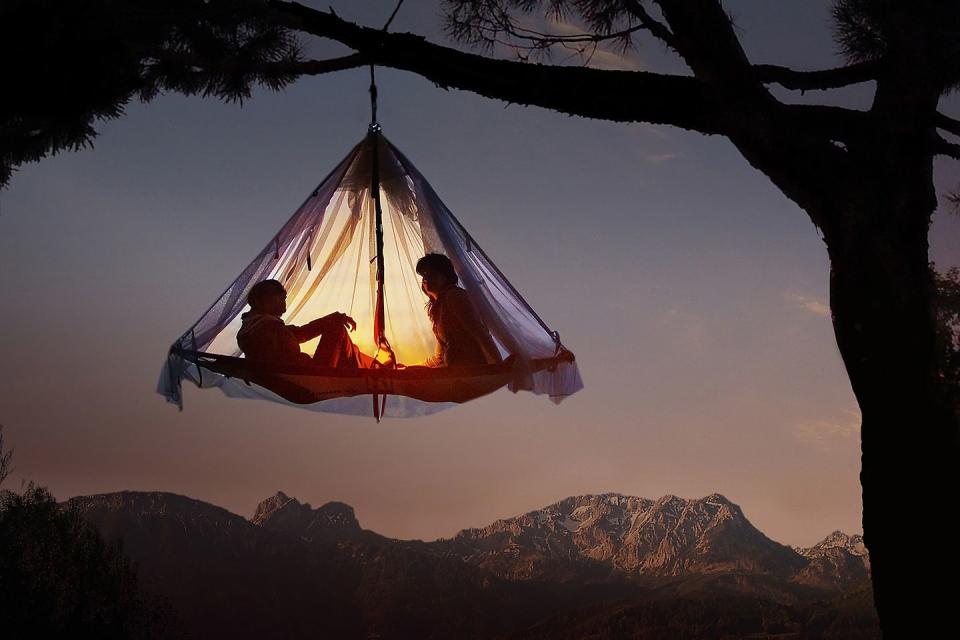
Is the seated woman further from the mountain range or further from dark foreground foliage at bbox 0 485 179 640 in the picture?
the mountain range

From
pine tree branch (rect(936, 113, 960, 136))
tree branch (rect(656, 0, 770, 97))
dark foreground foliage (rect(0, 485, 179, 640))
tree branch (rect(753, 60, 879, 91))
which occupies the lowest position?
dark foreground foliage (rect(0, 485, 179, 640))

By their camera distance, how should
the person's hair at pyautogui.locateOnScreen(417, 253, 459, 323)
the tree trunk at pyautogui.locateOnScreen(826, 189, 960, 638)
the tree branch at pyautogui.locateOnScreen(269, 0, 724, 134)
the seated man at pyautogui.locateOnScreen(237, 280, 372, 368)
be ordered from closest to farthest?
the tree trunk at pyautogui.locateOnScreen(826, 189, 960, 638) → the tree branch at pyautogui.locateOnScreen(269, 0, 724, 134) → the seated man at pyautogui.locateOnScreen(237, 280, 372, 368) → the person's hair at pyautogui.locateOnScreen(417, 253, 459, 323)

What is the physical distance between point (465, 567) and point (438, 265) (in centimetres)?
3235

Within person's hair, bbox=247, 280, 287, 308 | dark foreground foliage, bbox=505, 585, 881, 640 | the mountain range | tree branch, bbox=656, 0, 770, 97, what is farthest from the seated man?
the mountain range

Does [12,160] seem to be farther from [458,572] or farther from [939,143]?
[458,572]

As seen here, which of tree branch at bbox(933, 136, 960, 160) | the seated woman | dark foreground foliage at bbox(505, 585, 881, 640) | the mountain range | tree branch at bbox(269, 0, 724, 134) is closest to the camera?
tree branch at bbox(933, 136, 960, 160)

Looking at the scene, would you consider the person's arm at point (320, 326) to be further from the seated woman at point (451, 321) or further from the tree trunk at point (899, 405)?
the tree trunk at point (899, 405)

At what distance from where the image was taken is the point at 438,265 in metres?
3.72

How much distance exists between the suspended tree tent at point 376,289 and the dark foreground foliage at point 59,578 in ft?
45.6

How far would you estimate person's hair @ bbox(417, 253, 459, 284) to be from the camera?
3.71m

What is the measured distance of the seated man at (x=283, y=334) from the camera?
3.48 metres

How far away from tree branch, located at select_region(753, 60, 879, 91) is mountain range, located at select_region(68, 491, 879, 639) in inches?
1034

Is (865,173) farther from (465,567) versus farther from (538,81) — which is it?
(465,567)

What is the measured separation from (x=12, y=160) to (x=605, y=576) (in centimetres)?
3279
